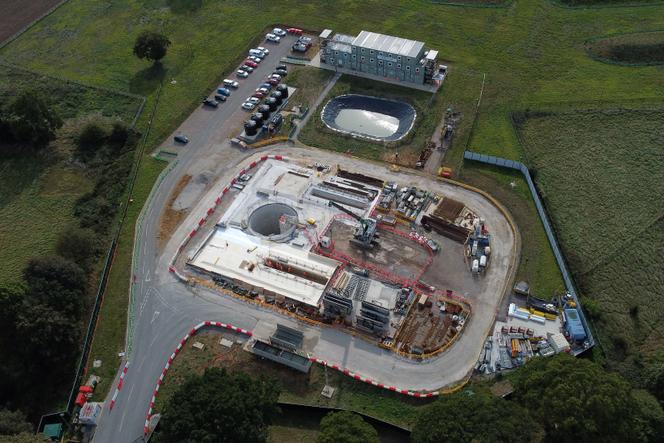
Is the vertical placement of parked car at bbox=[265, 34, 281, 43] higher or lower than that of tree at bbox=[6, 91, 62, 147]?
higher

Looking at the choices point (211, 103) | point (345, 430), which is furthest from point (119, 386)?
point (211, 103)

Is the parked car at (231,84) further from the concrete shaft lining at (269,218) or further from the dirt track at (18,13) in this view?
the dirt track at (18,13)

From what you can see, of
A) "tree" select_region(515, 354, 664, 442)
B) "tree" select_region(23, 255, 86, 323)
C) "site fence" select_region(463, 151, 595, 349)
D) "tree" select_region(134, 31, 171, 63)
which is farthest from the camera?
"tree" select_region(134, 31, 171, 63)

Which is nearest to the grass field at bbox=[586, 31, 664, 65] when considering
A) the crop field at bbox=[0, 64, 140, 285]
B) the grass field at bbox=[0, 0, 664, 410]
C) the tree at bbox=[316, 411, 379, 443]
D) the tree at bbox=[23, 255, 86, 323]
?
the grass field at bbox=[0, 0, 664, 410]

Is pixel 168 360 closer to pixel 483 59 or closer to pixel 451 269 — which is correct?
pixel 451 269

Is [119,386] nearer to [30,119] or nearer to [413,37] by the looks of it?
[30,119]

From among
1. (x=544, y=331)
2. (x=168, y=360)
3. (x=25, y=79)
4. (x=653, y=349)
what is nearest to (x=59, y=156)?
(x=25, y=79)

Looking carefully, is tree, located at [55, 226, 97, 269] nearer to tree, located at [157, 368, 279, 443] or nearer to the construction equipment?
tree, located at [157, 368, 279, 443]
